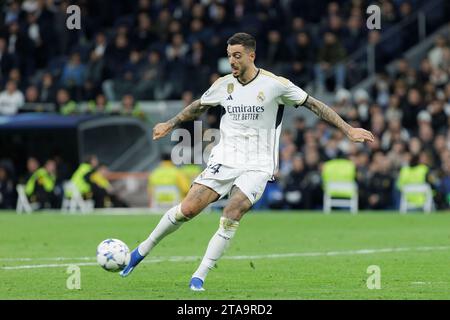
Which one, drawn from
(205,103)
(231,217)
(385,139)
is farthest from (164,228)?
(385,139)

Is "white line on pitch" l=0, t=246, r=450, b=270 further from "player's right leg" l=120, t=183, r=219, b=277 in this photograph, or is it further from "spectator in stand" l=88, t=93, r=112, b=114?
"spectator in stand" l=88, t=93, r=112, b=114

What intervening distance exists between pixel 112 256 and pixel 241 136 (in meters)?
1.78

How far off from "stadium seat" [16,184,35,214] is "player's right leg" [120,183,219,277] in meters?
19.2

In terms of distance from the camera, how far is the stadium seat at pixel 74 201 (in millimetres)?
30469

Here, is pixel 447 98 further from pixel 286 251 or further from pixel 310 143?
pixel 286 251

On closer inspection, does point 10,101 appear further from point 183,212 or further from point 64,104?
point 183,212

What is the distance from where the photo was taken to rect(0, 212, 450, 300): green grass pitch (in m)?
11.6

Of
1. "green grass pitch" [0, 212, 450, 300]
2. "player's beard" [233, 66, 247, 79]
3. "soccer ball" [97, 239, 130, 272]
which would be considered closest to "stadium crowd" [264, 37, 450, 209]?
"green grass pitch" [0, 212, 450, 300]

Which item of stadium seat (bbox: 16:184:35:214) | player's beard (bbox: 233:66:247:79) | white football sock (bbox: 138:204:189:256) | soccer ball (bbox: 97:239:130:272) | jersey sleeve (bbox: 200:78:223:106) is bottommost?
stadium seat (bbox: 16:184:35:214)

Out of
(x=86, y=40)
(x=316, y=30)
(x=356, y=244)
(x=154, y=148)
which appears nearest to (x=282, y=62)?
(x=316, y=30)

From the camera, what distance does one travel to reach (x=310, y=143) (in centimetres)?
3058

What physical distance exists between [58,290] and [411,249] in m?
7.18

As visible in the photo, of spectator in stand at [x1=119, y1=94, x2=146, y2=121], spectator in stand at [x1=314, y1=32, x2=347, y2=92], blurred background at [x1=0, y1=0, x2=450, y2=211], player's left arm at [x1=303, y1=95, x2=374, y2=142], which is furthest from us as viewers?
spectator in stand at [x1=119, y1=94, x2=146, y2=121]

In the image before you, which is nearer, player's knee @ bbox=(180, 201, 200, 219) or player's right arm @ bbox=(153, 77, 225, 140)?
player's knee @ bbox=(180, 201, 200, 219)
